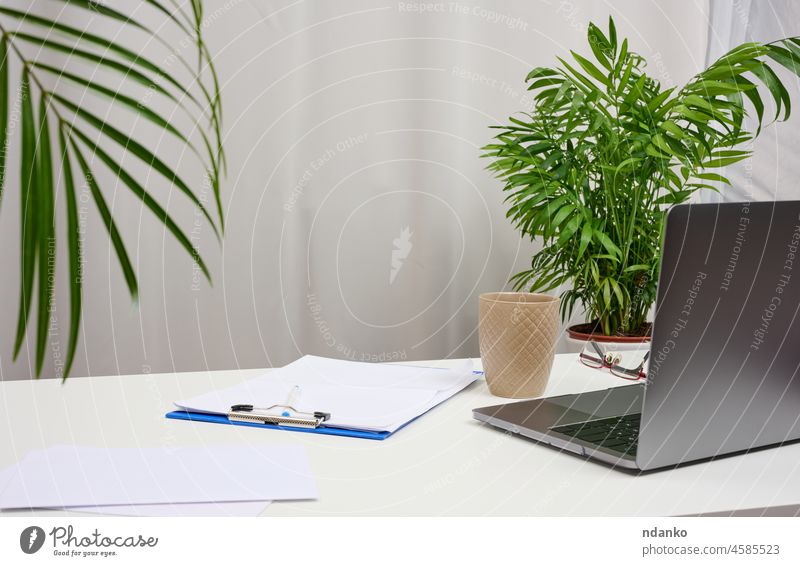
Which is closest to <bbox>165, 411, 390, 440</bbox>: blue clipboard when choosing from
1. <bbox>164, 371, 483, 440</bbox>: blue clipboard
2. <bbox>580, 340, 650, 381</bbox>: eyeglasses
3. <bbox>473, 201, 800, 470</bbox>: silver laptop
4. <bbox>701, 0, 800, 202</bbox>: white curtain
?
<bbox>164, 371, 483, 440</bbox>: blue clipboard

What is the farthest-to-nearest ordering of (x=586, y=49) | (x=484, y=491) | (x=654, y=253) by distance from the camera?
(x=586, y=49)
(x=654, y=253)
(x=484, y=491)

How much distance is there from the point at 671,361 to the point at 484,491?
0.18 m

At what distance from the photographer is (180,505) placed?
58 centimetres

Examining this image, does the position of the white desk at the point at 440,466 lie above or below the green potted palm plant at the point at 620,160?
below

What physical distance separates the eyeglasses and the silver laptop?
0.89 ft

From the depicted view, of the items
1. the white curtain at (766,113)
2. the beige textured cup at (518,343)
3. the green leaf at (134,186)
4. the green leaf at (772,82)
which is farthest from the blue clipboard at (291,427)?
the white curtain at (766,113)

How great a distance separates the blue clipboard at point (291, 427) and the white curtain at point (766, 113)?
145cm

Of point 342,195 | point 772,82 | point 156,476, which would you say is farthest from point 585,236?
point 156,476

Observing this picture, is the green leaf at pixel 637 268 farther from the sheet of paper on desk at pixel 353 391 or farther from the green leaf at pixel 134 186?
the green leaf at pixel 134 186

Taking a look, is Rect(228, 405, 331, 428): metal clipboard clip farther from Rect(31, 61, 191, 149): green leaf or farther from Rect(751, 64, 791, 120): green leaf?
Rect(751, 64, 791, 120): green leaf

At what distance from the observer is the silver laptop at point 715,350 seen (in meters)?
0.60

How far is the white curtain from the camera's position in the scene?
1802 mm
